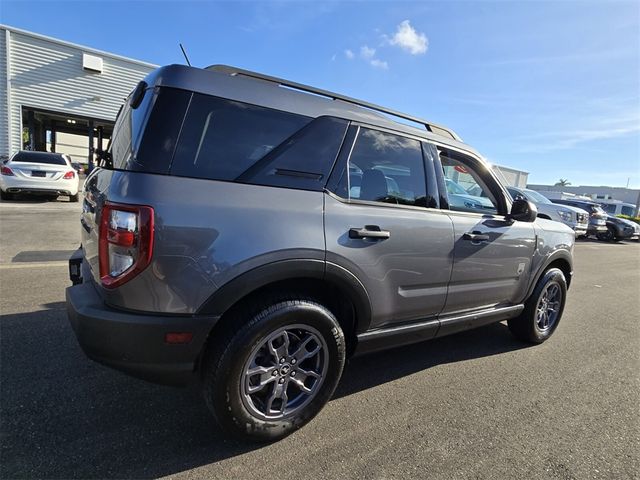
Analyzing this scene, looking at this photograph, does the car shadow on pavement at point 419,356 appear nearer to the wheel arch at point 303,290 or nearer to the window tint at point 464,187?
the wheel arch at point 303,290

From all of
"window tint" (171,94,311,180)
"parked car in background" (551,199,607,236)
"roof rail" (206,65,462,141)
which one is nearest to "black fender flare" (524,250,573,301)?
"roof rail" (206,65,462,141)

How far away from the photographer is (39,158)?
38.5 ft

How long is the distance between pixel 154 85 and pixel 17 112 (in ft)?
68.4

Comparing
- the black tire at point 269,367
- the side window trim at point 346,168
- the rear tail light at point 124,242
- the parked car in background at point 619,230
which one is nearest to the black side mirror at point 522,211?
the side window trim at point 346,168

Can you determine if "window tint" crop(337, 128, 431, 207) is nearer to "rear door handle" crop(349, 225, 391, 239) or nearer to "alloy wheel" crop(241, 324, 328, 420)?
"rear door handle" crop(349, 225, 391, 239)

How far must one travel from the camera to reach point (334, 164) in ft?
8.21

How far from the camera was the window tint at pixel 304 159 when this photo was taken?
225 centimetres

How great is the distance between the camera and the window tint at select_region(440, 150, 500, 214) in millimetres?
3178

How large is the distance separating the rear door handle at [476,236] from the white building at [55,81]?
55.2 ft

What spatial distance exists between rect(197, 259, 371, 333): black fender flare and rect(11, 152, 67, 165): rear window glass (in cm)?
1221

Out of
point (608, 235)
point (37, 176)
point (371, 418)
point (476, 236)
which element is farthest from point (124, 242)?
point (608, 235)

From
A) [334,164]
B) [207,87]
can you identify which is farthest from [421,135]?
[207,87]

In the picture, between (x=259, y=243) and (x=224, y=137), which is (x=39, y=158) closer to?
(x=224, y=137)

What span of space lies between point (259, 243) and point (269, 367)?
2.38 ft
